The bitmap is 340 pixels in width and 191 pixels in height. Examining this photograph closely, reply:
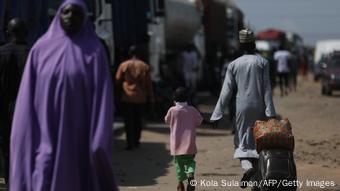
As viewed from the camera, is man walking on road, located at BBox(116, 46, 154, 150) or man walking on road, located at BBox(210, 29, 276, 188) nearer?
man walking on road, located at BBox(210, 29, 276, 188)

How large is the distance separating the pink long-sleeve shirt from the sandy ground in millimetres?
718

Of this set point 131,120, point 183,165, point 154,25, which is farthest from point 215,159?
point 154,25

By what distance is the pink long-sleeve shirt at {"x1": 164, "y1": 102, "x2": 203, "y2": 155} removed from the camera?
9891mm

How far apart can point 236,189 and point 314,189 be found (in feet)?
2.88

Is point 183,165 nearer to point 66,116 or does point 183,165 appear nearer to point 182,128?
point 182,128

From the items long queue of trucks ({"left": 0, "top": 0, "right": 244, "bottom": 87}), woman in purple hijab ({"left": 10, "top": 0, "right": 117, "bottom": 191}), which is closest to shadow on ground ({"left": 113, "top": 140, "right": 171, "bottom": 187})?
long queue of trucks ({"left": 0, "top": 0, "right": 244, "bottom": 87})

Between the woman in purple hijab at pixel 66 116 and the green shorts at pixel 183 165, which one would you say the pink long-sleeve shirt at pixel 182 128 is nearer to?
the green shorts at pixel 183 165

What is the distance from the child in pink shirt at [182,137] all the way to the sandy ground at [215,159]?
1.88ft

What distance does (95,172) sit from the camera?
551cm

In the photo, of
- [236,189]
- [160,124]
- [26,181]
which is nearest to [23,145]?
[26,181]

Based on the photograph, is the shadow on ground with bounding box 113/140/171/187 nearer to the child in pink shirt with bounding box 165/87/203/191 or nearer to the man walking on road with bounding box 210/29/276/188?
the child in pink shirt with bounding box 165/87/203/191

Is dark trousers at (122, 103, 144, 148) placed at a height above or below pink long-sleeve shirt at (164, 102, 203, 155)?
below

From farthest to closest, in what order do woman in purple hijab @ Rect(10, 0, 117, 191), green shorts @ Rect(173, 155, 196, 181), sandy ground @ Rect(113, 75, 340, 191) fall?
sandy ground @ Rect(113, 75, 340, 191), green shorts @ Rect(173, 155, 196, 181), woman in purple hijab @ Rect(10, 0, 117, 191)

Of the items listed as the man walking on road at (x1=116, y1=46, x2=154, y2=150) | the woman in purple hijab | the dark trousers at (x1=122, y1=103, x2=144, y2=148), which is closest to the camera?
the woman in purple hijab
